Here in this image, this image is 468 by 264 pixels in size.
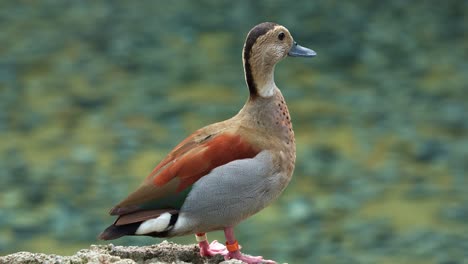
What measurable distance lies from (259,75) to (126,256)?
129 centimetres

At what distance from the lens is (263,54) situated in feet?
22.6

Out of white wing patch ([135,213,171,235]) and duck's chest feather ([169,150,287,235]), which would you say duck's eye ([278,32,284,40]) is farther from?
white wing patch ([135,213,171,235])

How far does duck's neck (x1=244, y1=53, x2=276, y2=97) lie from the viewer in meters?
6.88

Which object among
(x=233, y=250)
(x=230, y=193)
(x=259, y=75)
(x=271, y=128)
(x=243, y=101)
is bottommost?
(x=233, y=250)

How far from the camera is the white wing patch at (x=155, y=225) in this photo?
642 centimetres

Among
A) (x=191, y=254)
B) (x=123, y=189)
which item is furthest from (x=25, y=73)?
(x=191, y=254)

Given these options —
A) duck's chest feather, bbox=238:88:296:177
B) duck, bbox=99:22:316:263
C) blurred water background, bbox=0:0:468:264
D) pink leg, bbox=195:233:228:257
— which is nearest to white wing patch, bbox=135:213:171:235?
duck, bbox=99:22:316:263

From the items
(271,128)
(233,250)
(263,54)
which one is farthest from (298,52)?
(233,250)

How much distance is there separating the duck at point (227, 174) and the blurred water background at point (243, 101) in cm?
501

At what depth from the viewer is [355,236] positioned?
13.0 meters

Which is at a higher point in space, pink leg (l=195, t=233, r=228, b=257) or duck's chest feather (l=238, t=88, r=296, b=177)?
duck's chest feather (l=238, t=88, r=296, b=177)

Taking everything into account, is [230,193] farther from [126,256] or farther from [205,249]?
[126,256]

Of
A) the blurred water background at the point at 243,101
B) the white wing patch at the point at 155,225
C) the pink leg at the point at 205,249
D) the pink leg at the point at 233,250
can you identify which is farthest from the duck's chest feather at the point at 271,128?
the blurred water background at the point at 243,101

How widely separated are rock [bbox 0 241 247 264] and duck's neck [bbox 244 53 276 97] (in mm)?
983
